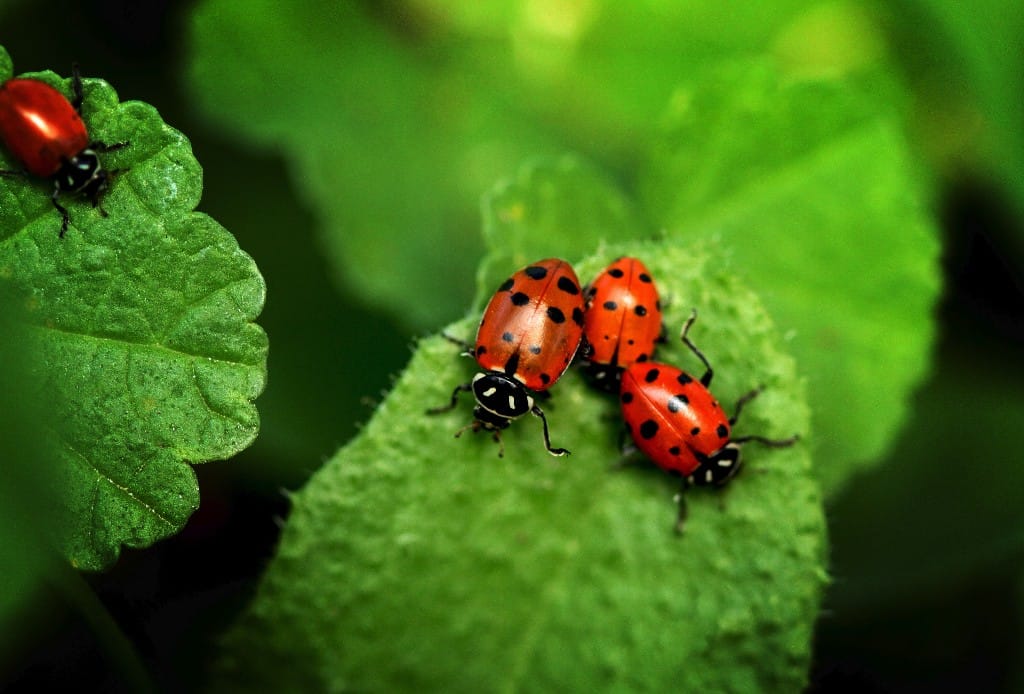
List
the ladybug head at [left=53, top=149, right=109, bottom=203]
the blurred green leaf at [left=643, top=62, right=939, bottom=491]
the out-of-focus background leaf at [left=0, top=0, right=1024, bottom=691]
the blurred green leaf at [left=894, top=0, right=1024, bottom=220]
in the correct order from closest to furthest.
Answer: the ladybug head at [left=53, top=149, right=109, bottom=203]
the blurred green leaf at [left=643, top=62, right=939, bottom=491]
the out-of-focus background leaf at [left=0, top=0, right=1024, bottom=691]
the blurred green leaf at [left=894, top=0, right=1024, bottom=220]

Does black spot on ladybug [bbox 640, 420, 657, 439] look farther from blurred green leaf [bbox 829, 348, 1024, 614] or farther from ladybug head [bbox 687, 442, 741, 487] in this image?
blurred green leaf [bbox 829, 348, 1024, 614]

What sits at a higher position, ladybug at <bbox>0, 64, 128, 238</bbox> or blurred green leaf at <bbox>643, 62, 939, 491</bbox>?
blurred green leaf at <bbox>643, 62, 939, 491</bbox>

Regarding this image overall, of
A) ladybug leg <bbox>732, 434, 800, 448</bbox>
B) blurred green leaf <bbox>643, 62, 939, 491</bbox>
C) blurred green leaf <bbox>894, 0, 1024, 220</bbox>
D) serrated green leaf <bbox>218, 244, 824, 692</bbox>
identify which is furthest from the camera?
blurred green leaf <bbox>894, 0, 1024, 220</bbox>

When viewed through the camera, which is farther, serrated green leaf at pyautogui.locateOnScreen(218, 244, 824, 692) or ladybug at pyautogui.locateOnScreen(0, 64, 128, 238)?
serrated green leaf at pyautogui.locateOnScreen(218, 244, 824, 692)

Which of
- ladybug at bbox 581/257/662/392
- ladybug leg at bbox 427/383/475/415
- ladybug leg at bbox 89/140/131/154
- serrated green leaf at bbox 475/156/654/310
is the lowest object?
ladybug leg at bbox 89/140/131/154

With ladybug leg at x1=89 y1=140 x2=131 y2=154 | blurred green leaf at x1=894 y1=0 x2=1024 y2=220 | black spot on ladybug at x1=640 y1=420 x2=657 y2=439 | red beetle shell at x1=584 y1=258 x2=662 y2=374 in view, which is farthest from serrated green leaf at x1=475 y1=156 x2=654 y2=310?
blurred green leaf at x1=894 y1=0 x2=1024 y2=220

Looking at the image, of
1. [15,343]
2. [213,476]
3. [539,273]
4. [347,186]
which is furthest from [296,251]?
[15,343]

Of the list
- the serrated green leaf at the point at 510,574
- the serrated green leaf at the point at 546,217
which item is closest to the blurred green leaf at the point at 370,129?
the serrated green leaf at the point at 546,217
